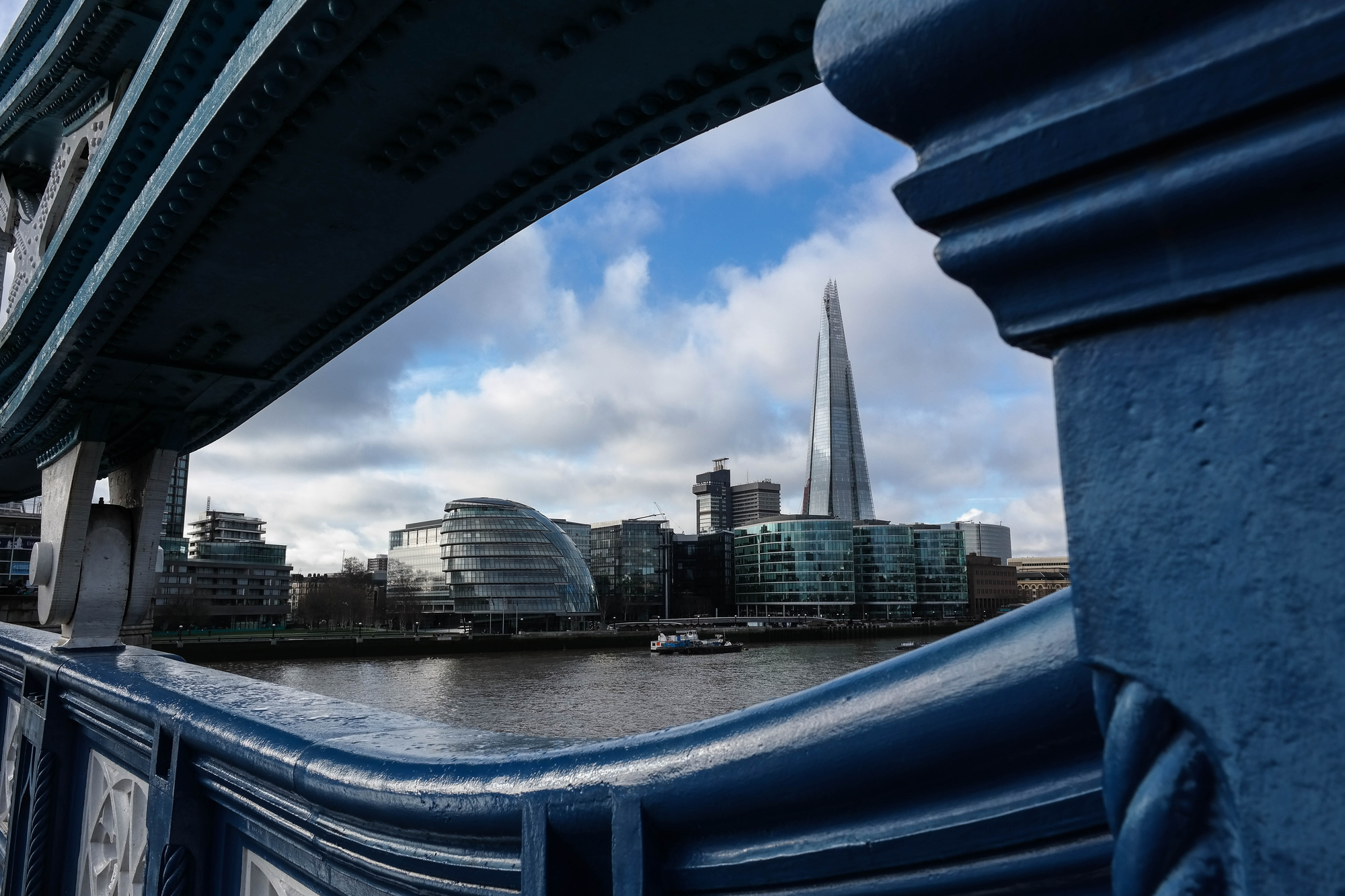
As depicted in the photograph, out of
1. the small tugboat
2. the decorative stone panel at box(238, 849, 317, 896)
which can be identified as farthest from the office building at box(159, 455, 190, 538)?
the decorative stone panel at box(238, 849, 317, 896)

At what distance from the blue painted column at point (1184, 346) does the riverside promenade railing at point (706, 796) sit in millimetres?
99

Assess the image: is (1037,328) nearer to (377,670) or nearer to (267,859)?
(267,859)

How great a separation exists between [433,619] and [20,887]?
56378mm

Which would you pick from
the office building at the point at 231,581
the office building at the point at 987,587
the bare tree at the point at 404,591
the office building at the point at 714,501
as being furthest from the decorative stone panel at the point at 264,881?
the office building at the point at 714,501

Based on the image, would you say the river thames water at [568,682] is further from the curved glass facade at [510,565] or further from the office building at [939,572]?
the office building at [939,572]

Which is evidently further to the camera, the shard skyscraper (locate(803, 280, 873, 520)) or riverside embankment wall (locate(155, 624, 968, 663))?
the shard skyscraper (locate(803, 280, 873, 520))

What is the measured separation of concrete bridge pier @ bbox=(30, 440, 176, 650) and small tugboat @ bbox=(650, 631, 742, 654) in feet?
127

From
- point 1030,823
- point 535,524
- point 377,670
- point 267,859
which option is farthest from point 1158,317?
point 535,524

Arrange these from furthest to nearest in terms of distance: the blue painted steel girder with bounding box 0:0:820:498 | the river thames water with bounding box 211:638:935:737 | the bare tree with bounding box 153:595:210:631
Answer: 1. the bare tree with bounding box 153:595:210:631
2. the river thames water with bounding box 211:638:935:737
3. the blue painted steel girder with bounding box 0:0:820:498

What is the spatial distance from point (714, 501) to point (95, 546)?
471 ft

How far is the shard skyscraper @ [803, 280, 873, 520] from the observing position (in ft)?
348

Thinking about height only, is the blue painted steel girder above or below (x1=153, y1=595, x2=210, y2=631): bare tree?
above

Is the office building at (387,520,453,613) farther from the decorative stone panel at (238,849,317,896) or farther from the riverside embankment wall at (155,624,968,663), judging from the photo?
the decorative stone panel at (238,849,317,896)

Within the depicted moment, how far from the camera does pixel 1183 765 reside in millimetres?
443
